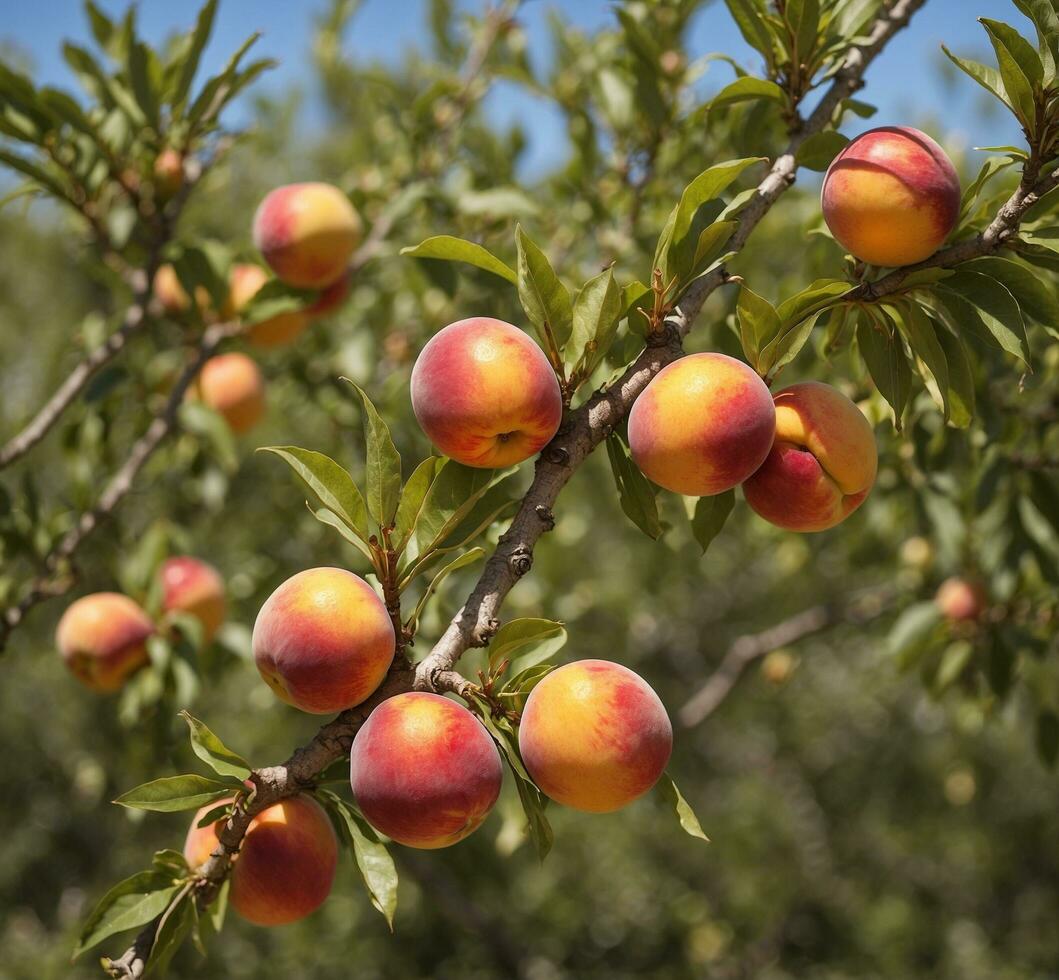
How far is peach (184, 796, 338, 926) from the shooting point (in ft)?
3.47

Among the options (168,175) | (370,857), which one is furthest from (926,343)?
(168,175)

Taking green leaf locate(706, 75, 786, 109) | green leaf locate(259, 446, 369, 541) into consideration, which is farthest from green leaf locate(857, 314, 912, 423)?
green leaf locate(259, 446, 369, 541)

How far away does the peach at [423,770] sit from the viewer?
916 millimetres

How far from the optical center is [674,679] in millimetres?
5551

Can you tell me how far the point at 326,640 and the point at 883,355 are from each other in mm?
744

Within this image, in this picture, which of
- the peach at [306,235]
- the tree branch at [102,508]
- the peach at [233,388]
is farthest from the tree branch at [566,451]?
the peach at [233,388]

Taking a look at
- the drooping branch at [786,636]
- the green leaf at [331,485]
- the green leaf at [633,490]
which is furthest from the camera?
the drooping branch at [786,636]

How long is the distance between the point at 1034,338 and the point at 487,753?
4.95 ft

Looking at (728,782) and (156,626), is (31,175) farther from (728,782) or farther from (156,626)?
(728,782)

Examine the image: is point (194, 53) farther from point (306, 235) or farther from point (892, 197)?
point (892, 197)

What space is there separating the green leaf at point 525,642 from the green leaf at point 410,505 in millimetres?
151

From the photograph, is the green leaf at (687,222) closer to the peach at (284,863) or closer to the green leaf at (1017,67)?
the green leaf at (1017,67)

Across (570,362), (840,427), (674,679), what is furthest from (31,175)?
→ (674,679)

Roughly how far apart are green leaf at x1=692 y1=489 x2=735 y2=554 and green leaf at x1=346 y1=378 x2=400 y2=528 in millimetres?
380
